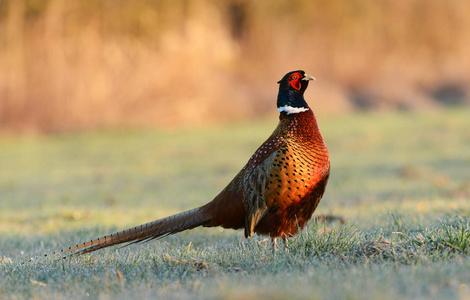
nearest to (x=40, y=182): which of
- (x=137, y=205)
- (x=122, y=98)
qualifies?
(x=137, y=205)

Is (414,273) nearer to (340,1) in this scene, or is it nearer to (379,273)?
(379,273)

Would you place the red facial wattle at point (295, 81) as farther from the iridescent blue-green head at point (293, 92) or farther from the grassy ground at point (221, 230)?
the grassy ground at point (221, 230)

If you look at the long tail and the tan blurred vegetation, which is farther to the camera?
the tan blurred vegetation

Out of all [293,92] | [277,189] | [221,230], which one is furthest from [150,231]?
[221,230]

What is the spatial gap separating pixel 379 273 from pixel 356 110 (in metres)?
20.8

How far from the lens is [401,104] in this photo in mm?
23938

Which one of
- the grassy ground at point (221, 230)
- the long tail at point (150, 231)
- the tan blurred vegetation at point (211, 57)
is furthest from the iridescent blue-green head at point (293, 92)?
the tan blurred vegetation at point (211, 57)

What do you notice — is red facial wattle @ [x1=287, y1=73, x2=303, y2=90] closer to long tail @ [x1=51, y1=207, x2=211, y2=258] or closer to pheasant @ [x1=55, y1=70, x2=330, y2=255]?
pheasant @ [x1=55, y1=70, x2=330, y2=255]

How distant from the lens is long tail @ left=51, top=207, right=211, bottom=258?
444 centimetres

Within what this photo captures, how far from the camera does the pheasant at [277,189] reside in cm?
436

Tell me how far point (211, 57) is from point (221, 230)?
15883 mm

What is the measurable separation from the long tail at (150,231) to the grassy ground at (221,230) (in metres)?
0.11

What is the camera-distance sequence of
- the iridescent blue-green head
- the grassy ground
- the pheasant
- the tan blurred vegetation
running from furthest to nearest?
the tan blurred vegetation → the iridescent blue-green head → the pheasant → the grassy ground

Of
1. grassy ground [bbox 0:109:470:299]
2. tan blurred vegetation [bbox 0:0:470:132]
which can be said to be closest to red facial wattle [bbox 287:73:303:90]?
grassy ground [bbox 0:109:470:299]
